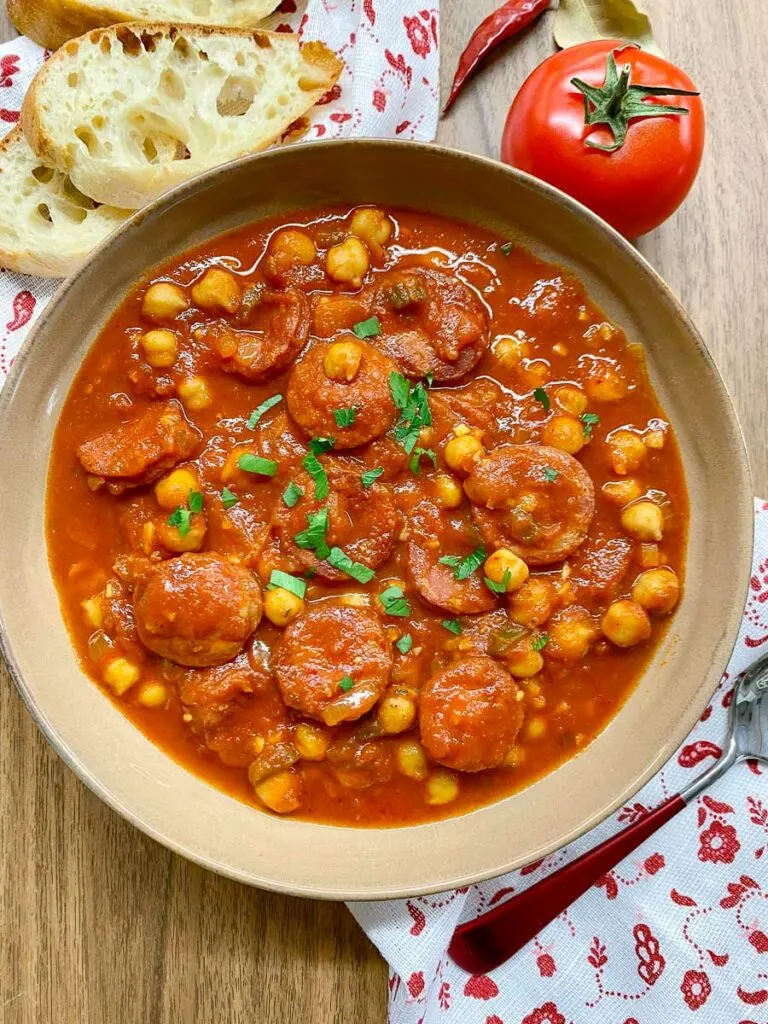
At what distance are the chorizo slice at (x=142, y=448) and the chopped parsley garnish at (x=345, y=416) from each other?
0.59 metres

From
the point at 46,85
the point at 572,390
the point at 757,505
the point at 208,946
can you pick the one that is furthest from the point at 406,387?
the point at 208,946

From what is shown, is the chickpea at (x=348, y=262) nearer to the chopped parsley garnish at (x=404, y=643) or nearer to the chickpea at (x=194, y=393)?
the chickpea at (x=194, y=393)

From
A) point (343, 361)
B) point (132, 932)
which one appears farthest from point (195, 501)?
point (132, 932)

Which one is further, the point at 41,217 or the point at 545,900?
the point at 41,217

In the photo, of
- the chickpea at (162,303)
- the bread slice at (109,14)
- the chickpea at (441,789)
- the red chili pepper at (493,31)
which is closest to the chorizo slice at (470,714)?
the chickpea at (441,789)

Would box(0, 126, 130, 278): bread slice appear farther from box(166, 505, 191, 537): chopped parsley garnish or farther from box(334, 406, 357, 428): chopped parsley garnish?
box(334, 406, 357, 428): chopped parsley garnish

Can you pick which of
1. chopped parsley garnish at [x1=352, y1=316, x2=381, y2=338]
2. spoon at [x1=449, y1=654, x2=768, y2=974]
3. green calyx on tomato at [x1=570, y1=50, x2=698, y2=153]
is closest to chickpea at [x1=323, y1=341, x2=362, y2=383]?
chopped parsley garnish at [x1=352, y1=316, x2=381, y2=338]

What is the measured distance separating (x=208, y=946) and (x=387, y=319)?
9.40 feet

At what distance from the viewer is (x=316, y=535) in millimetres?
3371

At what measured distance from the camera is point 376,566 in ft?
11.4

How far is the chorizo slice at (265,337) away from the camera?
347 centimetres

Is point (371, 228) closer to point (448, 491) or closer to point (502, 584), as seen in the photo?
point (448, 491)

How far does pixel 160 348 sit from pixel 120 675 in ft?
4.38

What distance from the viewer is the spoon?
12.0 ft
